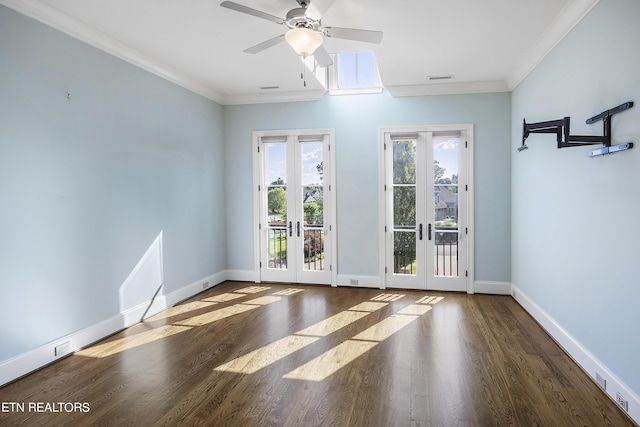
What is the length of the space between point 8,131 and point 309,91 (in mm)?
3825

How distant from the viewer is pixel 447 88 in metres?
5.38

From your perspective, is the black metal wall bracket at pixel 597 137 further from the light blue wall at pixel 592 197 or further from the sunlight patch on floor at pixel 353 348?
the sunlight patch on floor at pixel 353 348

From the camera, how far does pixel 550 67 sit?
A: 147 inches

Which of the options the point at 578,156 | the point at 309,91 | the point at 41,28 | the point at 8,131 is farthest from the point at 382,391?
the point at 309,91

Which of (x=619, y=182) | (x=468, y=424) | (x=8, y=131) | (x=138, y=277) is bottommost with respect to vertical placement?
(x=468, y=424)

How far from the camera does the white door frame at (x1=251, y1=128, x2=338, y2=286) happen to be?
5797 millimetres

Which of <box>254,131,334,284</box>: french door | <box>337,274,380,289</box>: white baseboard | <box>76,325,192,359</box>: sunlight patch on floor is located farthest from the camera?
<box>254,131,334,284</box>: french door

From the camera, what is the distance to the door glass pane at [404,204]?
5.60 meters

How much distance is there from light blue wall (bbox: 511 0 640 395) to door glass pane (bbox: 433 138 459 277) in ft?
4.13

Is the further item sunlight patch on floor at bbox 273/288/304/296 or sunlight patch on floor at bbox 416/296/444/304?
sunlight patch on floor at bbox 273/288/304/296

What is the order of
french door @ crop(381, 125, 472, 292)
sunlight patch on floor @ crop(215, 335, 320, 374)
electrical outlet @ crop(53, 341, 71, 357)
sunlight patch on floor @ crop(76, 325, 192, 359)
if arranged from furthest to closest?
french door @ crop(381, 125, 472, 292)
sunlight patch on floor @ crop(76, 325, 192, 359)
electrical outlet @ crop(53, 341, 71, 357)
sunlight patch on floor @ crop(215, 335, 320, 374)

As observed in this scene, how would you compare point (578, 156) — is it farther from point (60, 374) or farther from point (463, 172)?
point (60, 374)

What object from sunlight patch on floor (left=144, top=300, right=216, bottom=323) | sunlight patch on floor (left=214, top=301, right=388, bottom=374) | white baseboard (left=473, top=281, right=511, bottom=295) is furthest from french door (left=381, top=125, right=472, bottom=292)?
sunlight patch on floor (left=144, top=300, right=216, bottom=323)

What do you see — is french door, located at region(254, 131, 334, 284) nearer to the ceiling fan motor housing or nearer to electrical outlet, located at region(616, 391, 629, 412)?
the ceiling fan motor housing
